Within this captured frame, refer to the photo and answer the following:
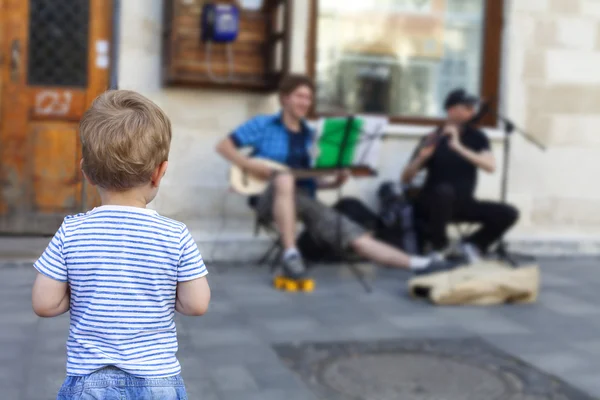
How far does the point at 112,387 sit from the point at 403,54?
6325 millimetres

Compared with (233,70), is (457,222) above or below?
below

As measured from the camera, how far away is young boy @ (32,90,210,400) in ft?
5.90

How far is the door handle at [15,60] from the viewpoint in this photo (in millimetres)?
6559

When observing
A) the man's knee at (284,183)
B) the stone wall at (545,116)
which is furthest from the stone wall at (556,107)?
the man's knee at (284,183)

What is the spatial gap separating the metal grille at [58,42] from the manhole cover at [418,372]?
3.38 m

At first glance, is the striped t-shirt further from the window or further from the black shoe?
the window

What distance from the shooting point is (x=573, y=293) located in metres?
5.96

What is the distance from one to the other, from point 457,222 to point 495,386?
291 centimetres

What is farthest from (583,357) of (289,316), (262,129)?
(262,129)

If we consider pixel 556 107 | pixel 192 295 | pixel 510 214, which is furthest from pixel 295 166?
pixel 192 295

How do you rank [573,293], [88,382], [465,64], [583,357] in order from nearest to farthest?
1. [88,382]
2. [583,357]
3. [573,293]
4. [465,64]

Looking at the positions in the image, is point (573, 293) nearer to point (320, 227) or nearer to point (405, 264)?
point (405, 264)

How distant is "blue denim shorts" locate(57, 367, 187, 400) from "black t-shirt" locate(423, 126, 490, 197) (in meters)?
4.84

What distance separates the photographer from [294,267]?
18.6 ft
